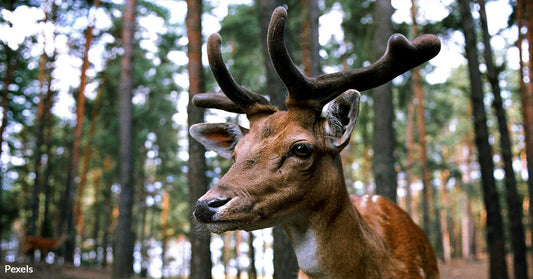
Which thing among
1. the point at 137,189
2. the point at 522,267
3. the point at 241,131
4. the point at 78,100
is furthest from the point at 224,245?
the point at 241,131

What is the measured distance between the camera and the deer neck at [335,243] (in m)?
3.06

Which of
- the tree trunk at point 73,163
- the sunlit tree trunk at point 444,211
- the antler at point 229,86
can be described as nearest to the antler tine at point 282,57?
the antler at point 229,86

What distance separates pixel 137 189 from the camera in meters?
28.0

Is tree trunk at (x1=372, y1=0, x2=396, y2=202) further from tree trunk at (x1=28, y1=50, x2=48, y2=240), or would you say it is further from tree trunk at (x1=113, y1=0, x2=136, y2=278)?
tree trunk at (x1=28, y1=50, x2=48, y2=240)

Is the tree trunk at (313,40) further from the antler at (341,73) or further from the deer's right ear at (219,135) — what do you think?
the antler at (341,73)

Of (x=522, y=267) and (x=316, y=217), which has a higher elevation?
(x=316, y=217)

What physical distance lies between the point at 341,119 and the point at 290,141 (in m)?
0.45

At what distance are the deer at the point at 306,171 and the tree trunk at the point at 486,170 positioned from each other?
751 centimetres

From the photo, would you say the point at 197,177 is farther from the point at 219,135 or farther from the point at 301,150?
the point at 301,150

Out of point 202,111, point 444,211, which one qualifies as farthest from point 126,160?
point 444,211

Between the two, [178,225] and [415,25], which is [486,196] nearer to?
[415,25]

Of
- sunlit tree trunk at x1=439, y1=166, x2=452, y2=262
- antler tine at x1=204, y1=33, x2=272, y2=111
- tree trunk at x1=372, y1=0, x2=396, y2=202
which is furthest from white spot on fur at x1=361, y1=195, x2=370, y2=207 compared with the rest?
sunlit tree trunk at x1=439, y1=166, x2=452, y2=262

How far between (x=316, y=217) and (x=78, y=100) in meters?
18.5

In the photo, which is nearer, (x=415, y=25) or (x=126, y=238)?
(x=126, y=238)
